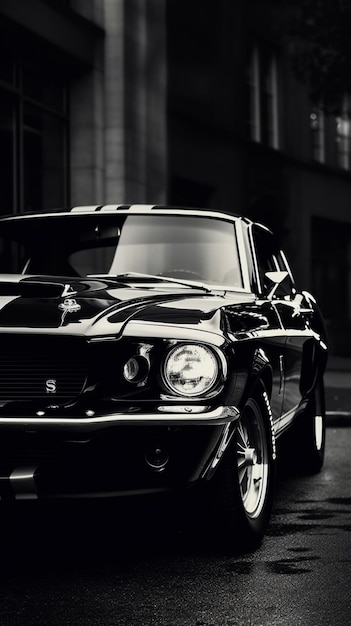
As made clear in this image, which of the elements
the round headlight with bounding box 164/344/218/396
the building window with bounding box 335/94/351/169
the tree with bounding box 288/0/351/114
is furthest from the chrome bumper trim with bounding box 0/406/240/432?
the building window with bounding box 335/94/351/169

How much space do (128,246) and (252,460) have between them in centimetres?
158

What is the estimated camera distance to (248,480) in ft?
17.2

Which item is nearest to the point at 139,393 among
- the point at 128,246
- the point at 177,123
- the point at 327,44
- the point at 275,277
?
the point at 275,277

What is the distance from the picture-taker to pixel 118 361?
4559 mm

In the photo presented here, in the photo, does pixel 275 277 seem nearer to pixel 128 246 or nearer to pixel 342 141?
pixel 128 246

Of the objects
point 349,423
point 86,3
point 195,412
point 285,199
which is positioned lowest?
point 349,423

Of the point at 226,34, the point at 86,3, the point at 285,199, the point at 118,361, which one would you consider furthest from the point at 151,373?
the point at 285,199

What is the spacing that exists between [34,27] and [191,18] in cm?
667

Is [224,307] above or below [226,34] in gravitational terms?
below

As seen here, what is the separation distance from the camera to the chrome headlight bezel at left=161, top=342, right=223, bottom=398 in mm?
4594

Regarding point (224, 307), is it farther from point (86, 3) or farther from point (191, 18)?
point (191, 18)

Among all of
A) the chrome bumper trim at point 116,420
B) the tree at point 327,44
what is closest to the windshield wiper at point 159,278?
the chrome bumper trim at point 116,420

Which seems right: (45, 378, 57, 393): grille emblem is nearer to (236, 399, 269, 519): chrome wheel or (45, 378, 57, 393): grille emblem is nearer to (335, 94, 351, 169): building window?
(236, 399, 269, 519): chrome wheel

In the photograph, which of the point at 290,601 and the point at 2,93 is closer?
the point at 290,601
